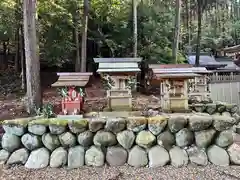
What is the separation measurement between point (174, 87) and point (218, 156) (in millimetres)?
1815

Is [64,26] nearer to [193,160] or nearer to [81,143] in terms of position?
[81,143]

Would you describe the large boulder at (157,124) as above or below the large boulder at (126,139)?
above

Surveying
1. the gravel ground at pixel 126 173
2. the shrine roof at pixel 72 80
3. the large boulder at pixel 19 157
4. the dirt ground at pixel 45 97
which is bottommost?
the gravel ground at pixel 126 173

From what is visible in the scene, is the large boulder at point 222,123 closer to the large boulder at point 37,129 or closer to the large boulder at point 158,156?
the large boulder at point 158,156

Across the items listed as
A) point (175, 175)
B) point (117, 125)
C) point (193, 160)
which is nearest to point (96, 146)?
point (117, 125)

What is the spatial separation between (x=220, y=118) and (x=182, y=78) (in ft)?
4.48

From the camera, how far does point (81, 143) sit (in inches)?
162

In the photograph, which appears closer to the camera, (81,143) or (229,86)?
(81,143)

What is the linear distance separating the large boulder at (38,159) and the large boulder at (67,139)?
32 cm

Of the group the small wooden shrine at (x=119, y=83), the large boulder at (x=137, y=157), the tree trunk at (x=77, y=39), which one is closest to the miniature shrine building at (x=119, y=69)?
the small wooden shrine at (x=119, y=83)

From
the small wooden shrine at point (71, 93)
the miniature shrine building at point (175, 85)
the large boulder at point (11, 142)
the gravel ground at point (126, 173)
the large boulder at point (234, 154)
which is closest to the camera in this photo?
the gravel ground at point (126, 173)

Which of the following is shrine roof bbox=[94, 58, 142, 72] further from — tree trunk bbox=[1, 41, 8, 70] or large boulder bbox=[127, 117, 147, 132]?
tree trunk bbox=[1, 41, 8, 70]

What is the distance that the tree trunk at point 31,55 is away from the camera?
5.59 meters

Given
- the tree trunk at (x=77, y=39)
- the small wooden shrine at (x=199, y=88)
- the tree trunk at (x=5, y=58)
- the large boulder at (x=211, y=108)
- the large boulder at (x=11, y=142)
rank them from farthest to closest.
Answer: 1. the tree trunk at (x=5, y=58)
2. the tree trunk at (x=77, y=39)
3. the small wooden shrine at (x=199, y=88)
4. the large boulder at (x=211, y=108)
5. the large boulder at (x=11, y=142)
